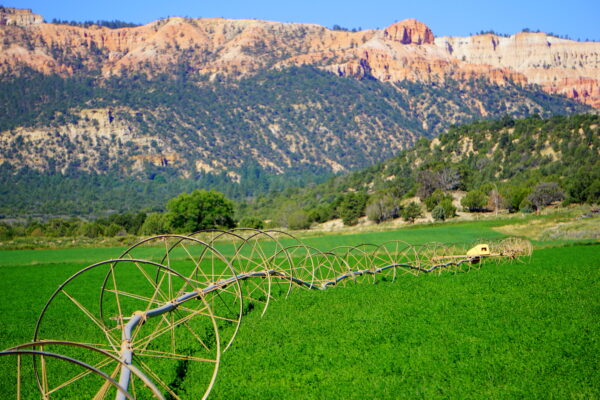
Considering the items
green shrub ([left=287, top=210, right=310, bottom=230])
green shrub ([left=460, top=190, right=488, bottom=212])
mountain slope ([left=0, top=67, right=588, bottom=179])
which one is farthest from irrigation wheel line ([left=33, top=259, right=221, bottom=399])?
mountain slope ([left=0, top=67, right=588, bottom=179])

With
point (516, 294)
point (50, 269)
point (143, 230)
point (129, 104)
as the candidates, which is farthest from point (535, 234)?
point (129, 104)

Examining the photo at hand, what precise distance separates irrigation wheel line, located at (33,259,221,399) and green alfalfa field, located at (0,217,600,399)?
2.28 ft

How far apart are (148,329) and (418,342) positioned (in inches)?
291

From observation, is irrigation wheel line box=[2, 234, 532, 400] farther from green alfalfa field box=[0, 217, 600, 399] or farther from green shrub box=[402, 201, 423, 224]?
green shrub box=[402, 201, 423, 224]

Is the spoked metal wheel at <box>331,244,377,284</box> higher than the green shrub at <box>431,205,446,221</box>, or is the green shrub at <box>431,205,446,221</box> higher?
the green shrub at <box>431,205,446,221</box>

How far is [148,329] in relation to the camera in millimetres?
14523

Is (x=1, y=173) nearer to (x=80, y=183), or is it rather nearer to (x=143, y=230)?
(x=80, y=183)

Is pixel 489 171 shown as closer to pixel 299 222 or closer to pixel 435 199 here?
pixel 435 199

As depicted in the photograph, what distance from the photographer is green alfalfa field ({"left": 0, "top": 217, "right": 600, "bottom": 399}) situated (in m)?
8.91

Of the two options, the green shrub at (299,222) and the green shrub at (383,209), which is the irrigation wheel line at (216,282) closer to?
the green shrub at (383,209)

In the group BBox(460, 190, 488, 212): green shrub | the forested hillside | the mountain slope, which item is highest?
the mountain slope

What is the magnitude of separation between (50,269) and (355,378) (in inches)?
1232

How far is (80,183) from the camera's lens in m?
163

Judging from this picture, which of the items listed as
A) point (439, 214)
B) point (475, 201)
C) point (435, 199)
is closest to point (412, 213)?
point (439, 214)
